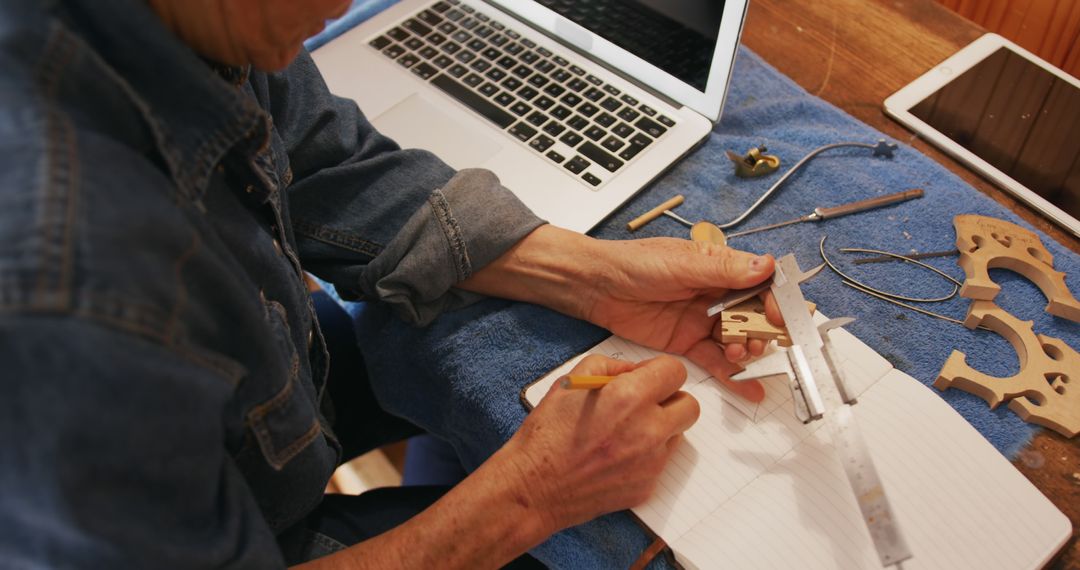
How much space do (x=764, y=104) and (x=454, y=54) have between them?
1.47ft

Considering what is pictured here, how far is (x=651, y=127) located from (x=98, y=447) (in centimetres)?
76

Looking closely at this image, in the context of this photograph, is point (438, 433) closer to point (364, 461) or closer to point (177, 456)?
point (177, 456)

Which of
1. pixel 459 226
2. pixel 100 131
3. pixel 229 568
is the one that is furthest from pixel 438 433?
pixel 100 131

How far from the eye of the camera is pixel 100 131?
0.50m

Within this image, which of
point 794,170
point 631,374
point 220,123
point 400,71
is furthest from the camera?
point 400,71

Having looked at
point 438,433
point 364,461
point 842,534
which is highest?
point 842,534

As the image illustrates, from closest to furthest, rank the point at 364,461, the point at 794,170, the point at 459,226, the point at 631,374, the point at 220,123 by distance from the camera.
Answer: the point at 220,123 < the point at 631,374 < the point at 459,226 < the point at 794,170 < the point at 364,461

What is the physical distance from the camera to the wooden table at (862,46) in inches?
42.4

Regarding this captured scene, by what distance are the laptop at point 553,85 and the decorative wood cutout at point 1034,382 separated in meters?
0.42

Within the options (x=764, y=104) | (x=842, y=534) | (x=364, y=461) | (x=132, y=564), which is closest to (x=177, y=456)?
(x=132, y=564)

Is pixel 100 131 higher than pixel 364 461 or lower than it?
higher

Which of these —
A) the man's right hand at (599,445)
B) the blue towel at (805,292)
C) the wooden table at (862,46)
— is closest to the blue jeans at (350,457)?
the blue towel at (805,292)

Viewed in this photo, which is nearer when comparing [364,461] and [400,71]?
[400,71]

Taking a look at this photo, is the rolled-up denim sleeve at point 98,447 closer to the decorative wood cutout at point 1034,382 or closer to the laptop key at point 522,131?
the laptop key at point 522,131
